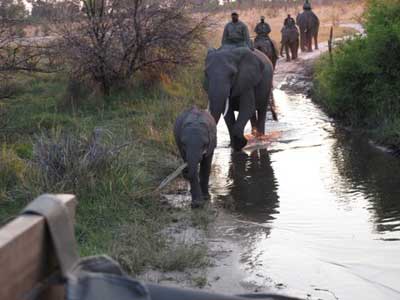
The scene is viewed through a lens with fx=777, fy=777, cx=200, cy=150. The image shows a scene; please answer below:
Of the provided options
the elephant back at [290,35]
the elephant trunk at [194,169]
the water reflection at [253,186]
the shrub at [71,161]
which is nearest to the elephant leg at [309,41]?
the elephant back at [290,35]

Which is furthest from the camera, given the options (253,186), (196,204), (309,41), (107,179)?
(309,41)

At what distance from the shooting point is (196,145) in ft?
28.8

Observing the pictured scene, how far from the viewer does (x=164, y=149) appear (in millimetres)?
11492

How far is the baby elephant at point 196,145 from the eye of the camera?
8.63 metres

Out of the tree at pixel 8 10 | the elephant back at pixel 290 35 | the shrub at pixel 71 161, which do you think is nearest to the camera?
the shrub at pixel 71 161

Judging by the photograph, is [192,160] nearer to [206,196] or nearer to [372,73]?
[206,196]

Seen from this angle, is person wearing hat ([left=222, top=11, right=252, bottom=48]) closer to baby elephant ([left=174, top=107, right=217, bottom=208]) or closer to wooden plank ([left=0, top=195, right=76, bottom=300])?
baby elephant ([left=174, top=107, right=217, bottom=208])

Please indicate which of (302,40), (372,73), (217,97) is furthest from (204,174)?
(302,40)

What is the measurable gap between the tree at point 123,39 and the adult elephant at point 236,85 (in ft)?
9.33

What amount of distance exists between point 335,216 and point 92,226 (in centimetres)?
276

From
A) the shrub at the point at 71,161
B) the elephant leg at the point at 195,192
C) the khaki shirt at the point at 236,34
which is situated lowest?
the elephant leg at the point at 195,192

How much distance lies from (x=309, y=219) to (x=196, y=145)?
152cm

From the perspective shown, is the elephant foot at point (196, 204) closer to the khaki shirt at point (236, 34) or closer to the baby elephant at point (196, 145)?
the baby elephant at point (196, 145)

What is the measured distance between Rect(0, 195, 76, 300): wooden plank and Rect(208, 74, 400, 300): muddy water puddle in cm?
388
